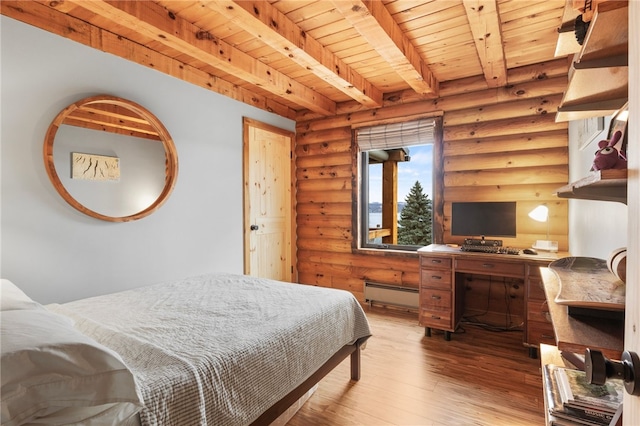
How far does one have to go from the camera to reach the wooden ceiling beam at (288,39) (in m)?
2.03

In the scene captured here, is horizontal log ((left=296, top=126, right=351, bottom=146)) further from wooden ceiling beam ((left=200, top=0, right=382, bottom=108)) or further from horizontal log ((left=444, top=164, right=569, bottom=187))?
horizontal log ((left=444, top=164, right=569, bottom=187))

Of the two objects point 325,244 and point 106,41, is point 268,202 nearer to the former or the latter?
point 325,244

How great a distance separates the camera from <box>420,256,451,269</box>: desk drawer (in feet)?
9.96

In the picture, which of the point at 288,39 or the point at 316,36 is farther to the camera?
the point at 316,36

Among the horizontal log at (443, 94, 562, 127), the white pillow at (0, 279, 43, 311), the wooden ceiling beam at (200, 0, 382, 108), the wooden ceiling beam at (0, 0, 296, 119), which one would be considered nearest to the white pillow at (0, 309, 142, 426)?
the white pillow at (0, 279, 43, 311)

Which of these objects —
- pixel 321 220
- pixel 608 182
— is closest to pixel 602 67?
pixel 608 182

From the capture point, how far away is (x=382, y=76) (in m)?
3.38

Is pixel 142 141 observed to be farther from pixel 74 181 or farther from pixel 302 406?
pixel 302 406

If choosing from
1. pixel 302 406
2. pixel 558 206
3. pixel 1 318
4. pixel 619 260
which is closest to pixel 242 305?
pixel 302 406

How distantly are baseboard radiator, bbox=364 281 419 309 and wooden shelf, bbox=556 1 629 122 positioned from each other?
2.69 m

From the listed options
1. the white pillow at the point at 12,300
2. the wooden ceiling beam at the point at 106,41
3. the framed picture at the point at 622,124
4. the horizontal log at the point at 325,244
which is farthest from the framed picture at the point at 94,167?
the framed picture at the point at 622,124

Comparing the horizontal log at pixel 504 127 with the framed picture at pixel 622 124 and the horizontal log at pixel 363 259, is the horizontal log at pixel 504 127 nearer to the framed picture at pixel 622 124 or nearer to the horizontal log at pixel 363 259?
the horizontal log at pixel 363 259

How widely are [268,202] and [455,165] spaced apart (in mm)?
2270

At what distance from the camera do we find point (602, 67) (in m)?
0.89
